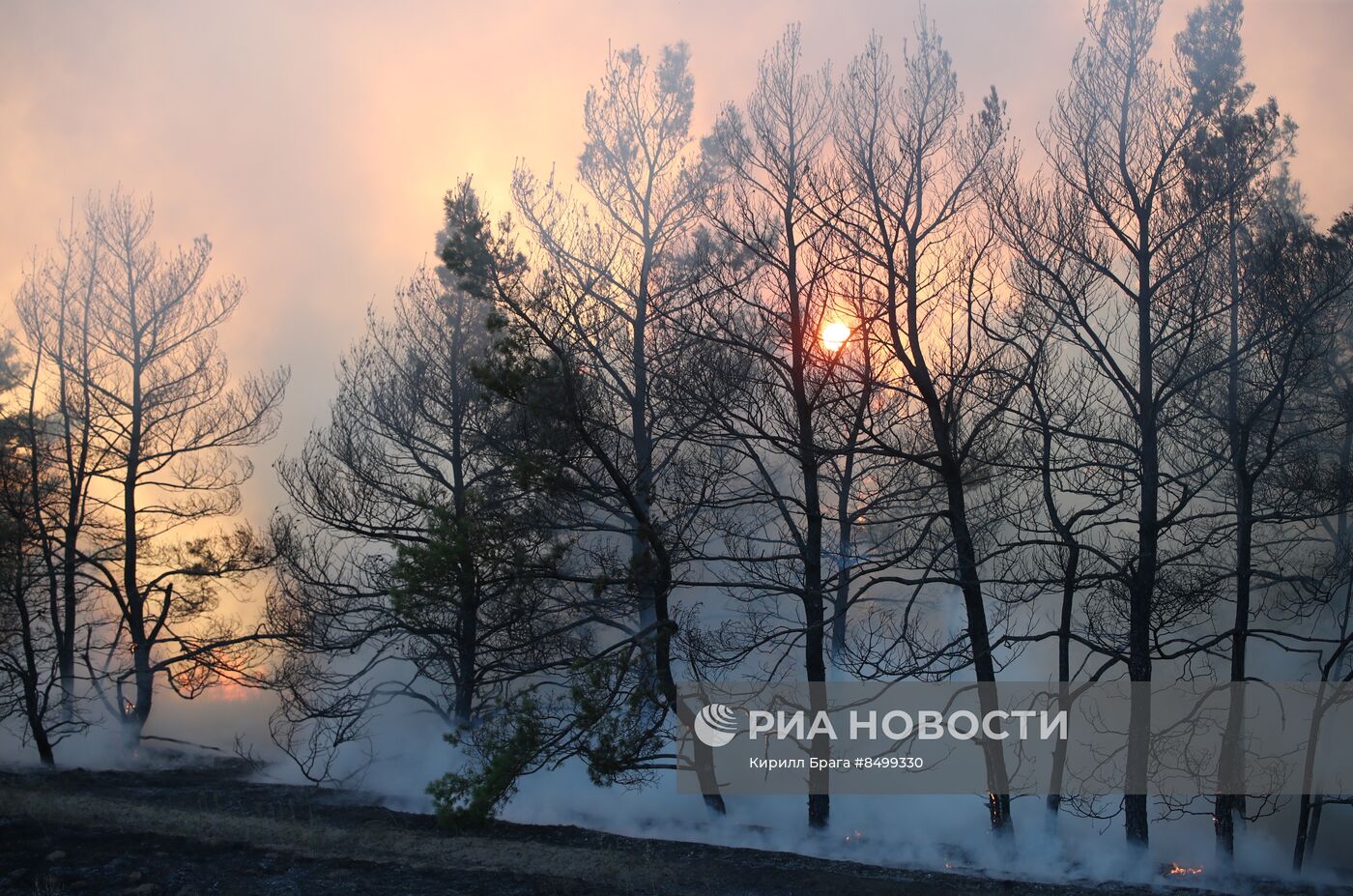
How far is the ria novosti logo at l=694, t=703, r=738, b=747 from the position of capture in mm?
14211

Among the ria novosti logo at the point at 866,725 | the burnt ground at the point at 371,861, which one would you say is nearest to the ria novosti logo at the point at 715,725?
the ria novosti logo at the point at 866,725

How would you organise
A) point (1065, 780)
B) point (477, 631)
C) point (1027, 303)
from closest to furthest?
point (1027, 303) → point (1065, 780) → point (477, 631)

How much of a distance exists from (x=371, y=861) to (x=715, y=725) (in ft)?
16.9

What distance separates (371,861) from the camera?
455 inches

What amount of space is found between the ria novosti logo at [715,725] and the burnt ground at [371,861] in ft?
5.65

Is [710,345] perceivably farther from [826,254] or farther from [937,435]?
[937,435]

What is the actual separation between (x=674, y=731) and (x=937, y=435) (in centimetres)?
607

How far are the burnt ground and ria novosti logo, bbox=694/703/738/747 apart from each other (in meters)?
1.72

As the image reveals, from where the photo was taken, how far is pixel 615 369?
54.5 ft

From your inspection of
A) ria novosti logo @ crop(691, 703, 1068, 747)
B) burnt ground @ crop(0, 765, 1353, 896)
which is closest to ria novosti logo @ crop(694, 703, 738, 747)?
ria novosti logo @ crop(691, 703, 1068, 747)

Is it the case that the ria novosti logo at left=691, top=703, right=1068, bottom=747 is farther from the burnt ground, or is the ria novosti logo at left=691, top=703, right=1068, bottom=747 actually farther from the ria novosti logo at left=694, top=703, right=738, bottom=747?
the burnt ground

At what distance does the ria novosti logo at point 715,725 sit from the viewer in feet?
46.6

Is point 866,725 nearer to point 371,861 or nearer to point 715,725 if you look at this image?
point 715,725

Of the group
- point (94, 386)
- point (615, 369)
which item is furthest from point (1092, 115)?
point (94, 386)
